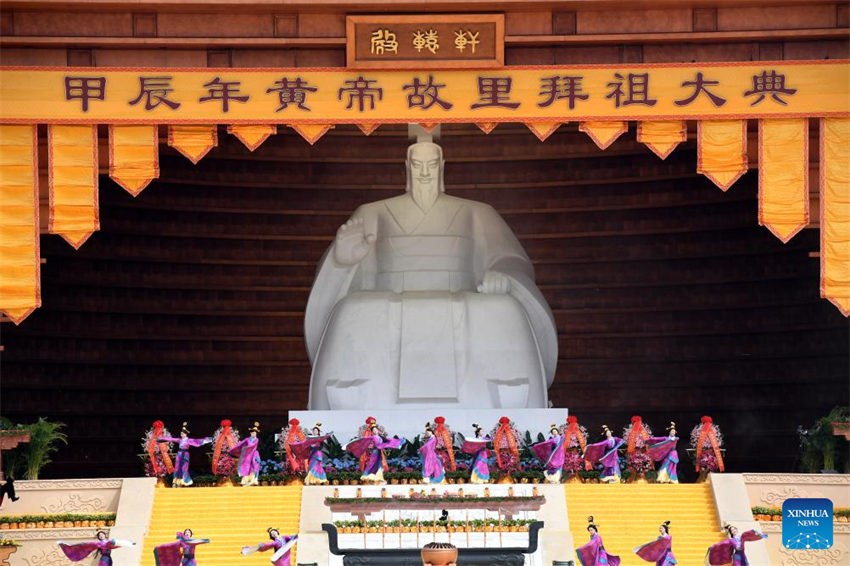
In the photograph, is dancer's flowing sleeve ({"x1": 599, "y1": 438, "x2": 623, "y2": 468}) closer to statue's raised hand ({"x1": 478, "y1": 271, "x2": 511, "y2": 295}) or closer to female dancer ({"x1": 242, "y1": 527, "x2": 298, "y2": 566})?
statue's raised hand ({"x1": 478, "y1": 271, "x2": 511, "y2": 295})

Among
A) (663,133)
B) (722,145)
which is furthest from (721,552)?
(663,133)

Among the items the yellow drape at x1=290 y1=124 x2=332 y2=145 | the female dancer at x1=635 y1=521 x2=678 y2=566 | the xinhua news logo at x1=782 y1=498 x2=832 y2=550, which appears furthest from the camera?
the yellow drape at x1=290 y1=124 x2=332 y2=145

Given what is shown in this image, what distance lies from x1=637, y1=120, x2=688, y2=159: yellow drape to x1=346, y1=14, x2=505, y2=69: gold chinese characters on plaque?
1467 millimetres

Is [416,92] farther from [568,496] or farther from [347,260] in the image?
[568,496]

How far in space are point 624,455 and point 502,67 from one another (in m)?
4.04

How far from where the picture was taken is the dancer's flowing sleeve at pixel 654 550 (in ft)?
44.7

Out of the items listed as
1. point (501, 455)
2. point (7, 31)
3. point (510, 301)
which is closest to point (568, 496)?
point (501, 455)

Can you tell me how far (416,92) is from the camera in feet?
52.6

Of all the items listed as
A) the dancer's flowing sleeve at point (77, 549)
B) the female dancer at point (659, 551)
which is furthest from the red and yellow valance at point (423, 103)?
the female dancer at point (659, 551)

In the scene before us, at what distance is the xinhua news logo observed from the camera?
14.8 metres

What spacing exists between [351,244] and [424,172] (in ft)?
3.87

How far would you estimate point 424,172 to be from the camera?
1864 cm

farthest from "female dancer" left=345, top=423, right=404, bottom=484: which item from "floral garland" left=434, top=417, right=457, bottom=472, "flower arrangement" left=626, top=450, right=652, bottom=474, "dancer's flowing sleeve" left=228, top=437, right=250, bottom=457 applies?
"flower arrangement" left=626, top=450, right=652, bottom=474

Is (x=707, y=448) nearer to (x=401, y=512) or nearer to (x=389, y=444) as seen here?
(x=389, y=444)
